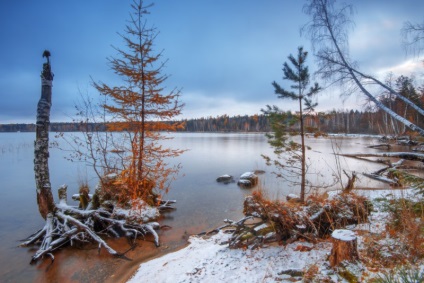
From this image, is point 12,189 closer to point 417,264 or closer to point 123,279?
point 123,279

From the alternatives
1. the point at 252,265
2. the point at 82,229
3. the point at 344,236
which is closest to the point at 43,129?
the point at 82,229

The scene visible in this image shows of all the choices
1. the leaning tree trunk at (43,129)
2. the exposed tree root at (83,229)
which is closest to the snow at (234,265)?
the exposed tree root at (83,229)

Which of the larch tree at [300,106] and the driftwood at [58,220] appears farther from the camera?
the larch tree at [300,106]

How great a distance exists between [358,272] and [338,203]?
230 centimetres

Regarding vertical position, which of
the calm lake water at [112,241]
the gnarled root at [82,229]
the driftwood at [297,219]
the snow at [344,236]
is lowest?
the calm lake water at [112,241]

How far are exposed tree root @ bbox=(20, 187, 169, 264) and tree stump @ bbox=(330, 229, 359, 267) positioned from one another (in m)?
5.36

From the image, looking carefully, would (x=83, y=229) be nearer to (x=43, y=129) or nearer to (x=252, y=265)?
(x=43, y=129)

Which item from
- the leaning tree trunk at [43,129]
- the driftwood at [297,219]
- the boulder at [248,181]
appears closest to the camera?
the driftwood at [297,219]

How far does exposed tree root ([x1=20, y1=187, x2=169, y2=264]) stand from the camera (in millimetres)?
6543

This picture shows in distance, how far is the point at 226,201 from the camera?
11672mm

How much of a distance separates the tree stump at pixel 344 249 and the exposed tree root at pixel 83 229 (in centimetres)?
536

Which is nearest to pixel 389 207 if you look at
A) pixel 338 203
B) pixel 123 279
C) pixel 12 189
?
pixel 338 203

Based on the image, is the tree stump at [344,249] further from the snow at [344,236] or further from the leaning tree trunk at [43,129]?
the leaning tree trunk at [43,129]

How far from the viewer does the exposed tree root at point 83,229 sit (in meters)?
6.54
